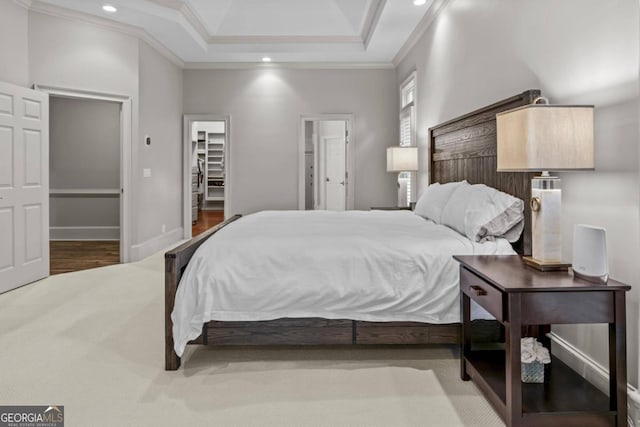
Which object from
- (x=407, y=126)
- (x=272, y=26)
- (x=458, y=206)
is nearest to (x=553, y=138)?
(x=458, y=206)

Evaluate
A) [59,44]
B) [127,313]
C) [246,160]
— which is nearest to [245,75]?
[246,160]

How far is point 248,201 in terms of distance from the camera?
6.94m

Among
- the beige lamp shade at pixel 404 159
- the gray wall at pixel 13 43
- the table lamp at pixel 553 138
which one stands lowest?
the table lamp at pixel 553 138

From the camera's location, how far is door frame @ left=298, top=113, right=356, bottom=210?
6836mm

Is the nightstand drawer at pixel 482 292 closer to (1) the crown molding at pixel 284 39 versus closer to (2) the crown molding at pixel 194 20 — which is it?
(2) the crown molding at pixel 194 20

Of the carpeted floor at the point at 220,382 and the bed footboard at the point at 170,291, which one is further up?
the bed footboard at the point at 170,291

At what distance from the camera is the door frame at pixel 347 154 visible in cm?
684

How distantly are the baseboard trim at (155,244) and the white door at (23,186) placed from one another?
39.0 inches

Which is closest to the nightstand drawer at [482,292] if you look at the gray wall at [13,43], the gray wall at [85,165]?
the gray wall at [13,43]

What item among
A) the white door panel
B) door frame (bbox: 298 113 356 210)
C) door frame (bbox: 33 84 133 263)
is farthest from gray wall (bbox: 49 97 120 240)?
the white door panel

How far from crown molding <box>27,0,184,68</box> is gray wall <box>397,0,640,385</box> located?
3.97 m

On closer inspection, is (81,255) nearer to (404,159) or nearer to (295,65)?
(295,65)

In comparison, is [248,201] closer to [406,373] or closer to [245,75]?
[245,75]

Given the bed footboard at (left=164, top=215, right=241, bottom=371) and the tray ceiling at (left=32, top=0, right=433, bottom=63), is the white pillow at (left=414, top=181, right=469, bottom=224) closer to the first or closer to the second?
the bed footboard at (left=164, top=215, right=241, bottom=371)
